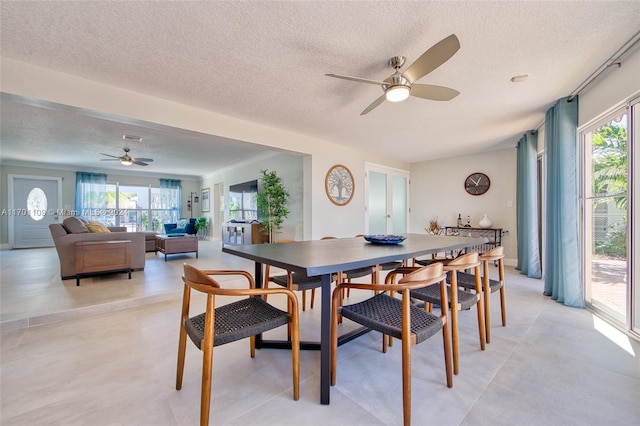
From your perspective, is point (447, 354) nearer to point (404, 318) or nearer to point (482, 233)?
point (404, 318)

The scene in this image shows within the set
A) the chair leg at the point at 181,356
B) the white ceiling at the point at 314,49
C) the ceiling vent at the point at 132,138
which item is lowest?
the chair leg at the point at 181,356

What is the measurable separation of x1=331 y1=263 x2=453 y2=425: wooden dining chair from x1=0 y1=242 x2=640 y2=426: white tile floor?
0.21 m

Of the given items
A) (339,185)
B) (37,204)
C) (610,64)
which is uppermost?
(610,64)

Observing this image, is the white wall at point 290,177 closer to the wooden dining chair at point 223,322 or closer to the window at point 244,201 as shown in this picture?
the window at point 244,201

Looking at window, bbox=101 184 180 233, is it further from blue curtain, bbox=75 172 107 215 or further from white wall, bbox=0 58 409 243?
white wall, bbox=0 58 409 243

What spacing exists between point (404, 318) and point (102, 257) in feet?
Result: 14.3

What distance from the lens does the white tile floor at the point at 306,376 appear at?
1312 millimetres

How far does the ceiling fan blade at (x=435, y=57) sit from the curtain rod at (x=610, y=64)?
60.7 inches

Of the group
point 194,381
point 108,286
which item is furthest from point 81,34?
point 108,286

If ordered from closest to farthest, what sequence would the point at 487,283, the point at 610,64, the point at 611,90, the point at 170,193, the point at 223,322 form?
the point at 223,322
the point at 487,283
the point at 610,64
the point at 611,90
the point at 170,193

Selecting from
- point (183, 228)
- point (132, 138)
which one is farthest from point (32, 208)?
point (132, 138)

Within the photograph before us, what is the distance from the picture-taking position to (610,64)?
2213mm

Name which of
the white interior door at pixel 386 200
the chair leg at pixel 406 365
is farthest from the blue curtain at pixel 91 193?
the chair leg at pixel 406 365

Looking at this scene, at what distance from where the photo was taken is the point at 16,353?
1.90m
